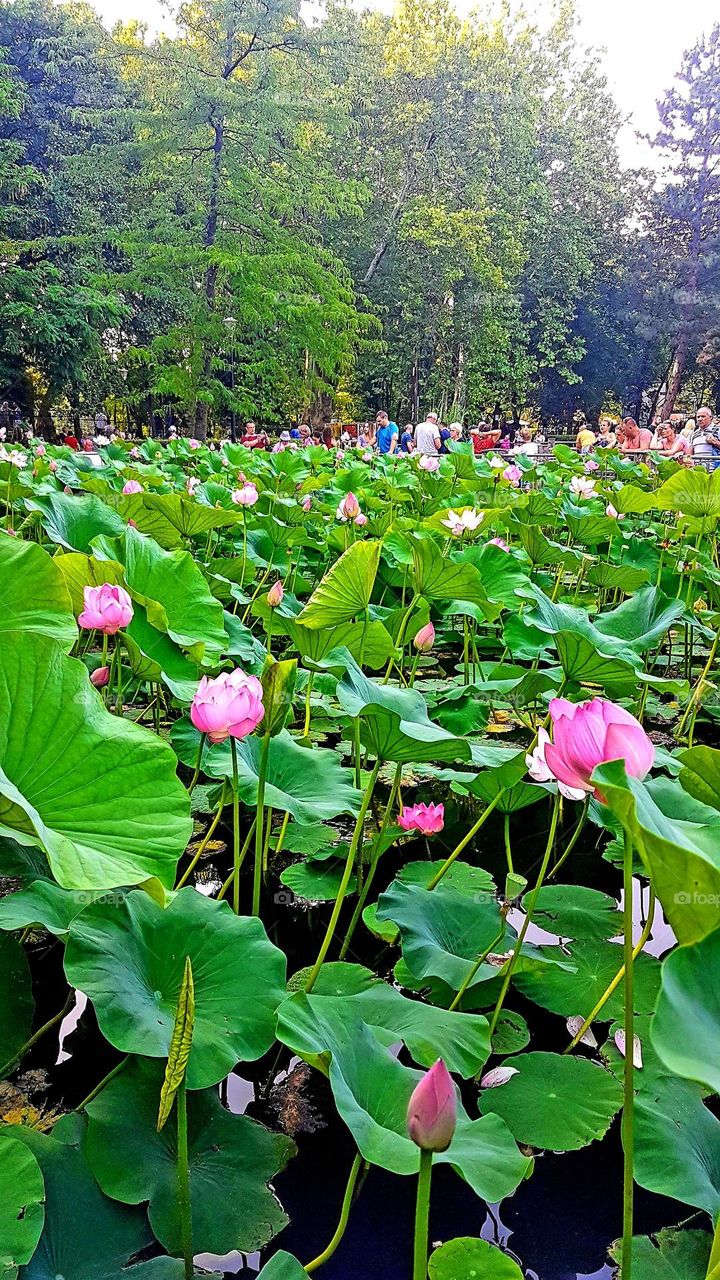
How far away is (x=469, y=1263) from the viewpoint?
0.65m

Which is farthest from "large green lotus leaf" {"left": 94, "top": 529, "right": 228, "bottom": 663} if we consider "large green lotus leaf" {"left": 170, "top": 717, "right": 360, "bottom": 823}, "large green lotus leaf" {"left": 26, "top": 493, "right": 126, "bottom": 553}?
"large green lotus leaf" {"left": 170, "top": 717, "right": 360, "bottom": 823}

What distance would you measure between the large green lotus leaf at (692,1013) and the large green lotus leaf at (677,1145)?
33 centimetres

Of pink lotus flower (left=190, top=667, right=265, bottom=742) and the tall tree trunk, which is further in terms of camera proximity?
the tall tree trunk

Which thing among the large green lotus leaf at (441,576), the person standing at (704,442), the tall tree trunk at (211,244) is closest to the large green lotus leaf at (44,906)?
the large green lotus leaf at (441,576)

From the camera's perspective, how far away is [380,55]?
18031 mm

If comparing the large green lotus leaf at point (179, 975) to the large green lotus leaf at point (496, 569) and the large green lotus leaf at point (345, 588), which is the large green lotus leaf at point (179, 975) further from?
the large green lotus leaf at point (496, 569)

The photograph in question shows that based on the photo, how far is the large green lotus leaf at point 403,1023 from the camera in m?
0.75

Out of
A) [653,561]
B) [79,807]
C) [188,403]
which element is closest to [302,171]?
[188,403]

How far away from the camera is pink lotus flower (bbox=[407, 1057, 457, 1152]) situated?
1.82 ft

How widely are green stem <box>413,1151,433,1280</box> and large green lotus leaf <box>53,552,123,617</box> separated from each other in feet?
3.21

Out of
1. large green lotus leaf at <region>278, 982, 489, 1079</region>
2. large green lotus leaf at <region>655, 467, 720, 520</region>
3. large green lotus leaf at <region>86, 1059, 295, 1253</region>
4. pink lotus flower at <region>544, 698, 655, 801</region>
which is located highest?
pink lotus flower at <region>544, 698, 655, 801</region>

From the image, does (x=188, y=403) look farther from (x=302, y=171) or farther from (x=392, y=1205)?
(x=392, y=1205)

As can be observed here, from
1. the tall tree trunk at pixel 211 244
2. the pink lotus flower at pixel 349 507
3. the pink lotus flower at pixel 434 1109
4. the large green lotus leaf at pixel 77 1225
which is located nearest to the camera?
the pink lotus flower at pixel 434 1109

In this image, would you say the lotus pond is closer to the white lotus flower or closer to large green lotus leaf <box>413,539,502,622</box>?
large green lotus leaf <box>413,539,502,622</box>
